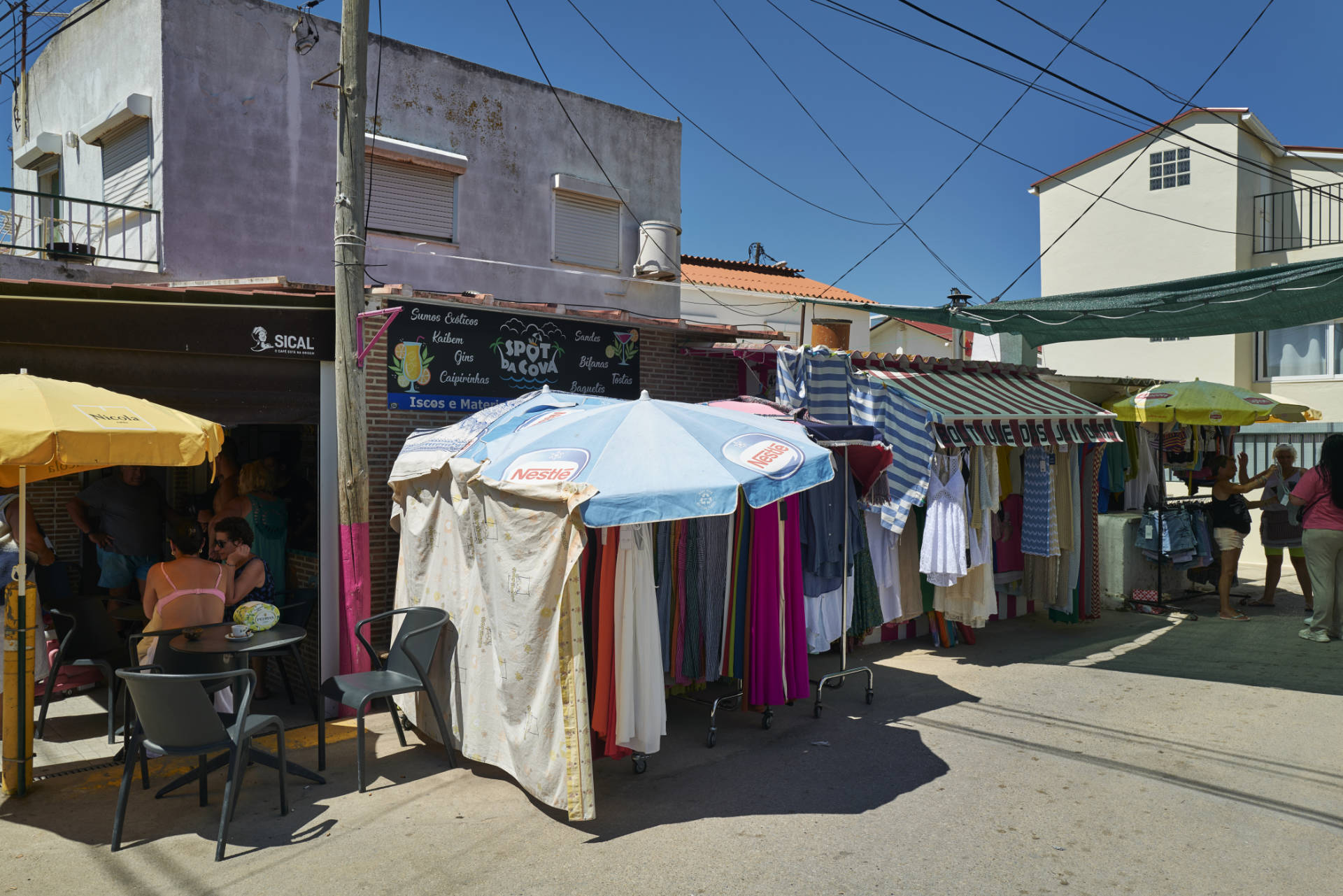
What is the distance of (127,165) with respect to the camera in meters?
11.8

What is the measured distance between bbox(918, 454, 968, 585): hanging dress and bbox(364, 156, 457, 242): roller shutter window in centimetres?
810

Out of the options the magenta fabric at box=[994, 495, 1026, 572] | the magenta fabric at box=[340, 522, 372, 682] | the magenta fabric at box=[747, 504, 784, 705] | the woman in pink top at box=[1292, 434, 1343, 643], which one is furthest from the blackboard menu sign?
the woman in pink top at box=[1292, 434, 1343, 643]

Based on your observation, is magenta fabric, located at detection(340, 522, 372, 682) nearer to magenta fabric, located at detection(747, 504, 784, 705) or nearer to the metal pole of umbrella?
magenta fabric, located at detection(747, 504, 784, 705)

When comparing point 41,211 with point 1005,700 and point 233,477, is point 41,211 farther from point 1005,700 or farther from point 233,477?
point 1005,700

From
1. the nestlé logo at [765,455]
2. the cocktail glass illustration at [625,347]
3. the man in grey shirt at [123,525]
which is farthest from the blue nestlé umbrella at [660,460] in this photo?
the man in grey shirt at [123,525]

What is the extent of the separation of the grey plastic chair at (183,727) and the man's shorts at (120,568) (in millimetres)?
3969

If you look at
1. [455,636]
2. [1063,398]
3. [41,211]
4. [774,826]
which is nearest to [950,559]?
[1063,398]

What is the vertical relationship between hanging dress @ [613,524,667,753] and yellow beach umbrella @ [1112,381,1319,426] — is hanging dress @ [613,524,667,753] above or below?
below

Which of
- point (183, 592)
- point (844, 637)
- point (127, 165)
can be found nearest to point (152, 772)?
point (183, 592)

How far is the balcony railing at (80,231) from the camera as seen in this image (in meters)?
10.7

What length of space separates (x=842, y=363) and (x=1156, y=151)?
48.2 ft

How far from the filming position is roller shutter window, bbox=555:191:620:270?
1503 centimetres

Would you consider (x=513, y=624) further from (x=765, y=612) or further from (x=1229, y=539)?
(x=1229, y=539)

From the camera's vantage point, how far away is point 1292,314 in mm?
8539
